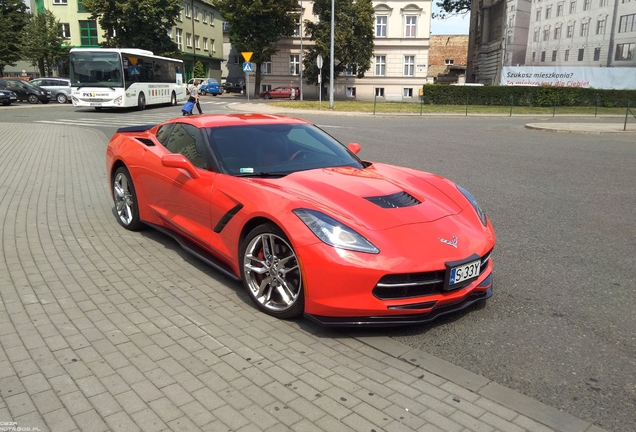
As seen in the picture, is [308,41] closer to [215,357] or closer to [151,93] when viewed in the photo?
[151,93]

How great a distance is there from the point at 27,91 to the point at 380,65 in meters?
34.8

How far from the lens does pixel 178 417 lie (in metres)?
2.79

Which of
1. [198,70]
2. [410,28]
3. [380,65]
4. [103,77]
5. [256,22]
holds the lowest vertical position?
[103,77]

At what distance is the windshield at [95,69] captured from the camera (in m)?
26.8

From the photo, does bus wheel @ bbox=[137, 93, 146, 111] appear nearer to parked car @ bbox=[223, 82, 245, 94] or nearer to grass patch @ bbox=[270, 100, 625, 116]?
grass patch @ bbox=[270, 100, 625, 116]

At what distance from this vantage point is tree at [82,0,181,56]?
1919 inches

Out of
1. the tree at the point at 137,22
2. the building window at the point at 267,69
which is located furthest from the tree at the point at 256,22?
the building window at the point at 267,69

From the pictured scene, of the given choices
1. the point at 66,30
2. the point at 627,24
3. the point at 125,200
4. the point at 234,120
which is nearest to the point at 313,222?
the point at 234,120

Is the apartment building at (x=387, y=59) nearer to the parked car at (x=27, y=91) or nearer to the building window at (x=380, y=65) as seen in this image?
the building window at (x=380, y=65)

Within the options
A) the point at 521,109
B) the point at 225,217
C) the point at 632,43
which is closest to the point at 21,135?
the point at 225,217

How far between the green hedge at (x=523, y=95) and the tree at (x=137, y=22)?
27216mm

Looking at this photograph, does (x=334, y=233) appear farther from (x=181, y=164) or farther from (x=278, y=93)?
(x=278, y=93)

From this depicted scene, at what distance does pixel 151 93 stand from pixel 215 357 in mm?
30202

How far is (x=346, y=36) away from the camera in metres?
51.3
